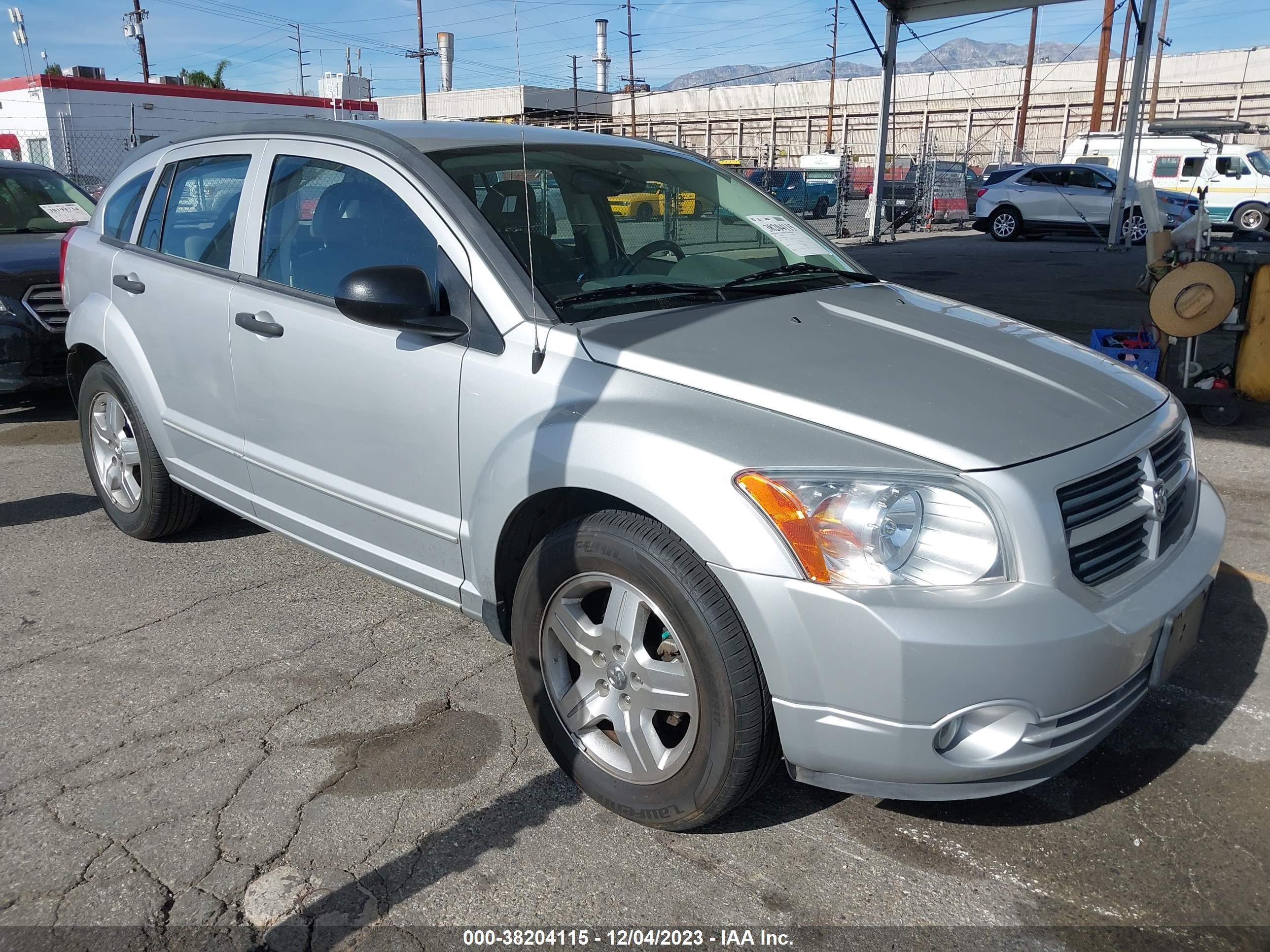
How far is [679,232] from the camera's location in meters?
3.56

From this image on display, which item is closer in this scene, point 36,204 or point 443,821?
point 443,821

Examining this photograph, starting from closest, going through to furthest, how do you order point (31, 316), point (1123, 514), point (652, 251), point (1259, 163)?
point (1123, 514) < point (652, 251) < point (31, 316) < point (1259, 163)

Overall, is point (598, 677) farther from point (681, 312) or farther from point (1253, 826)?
point (1253, 826)

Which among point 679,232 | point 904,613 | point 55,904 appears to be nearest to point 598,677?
point 904,613

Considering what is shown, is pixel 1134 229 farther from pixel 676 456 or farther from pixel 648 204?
pixel 676 456

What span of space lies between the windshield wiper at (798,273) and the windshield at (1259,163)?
23176 millimetres

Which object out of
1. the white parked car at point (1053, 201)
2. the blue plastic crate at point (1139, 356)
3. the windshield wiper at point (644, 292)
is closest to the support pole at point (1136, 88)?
the white parked car at point (1053, 201)

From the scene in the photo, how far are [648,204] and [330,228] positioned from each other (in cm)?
113

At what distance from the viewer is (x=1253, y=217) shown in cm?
2214

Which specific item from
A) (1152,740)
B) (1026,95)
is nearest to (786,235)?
(1152,740)

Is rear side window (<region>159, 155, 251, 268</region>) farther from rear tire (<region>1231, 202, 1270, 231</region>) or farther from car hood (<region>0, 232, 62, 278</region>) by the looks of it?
rear tire (<region>1231, 202, 1270, 231</region>)

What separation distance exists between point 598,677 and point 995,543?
1083 mm

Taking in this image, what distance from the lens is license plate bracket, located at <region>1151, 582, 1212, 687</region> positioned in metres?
2.49

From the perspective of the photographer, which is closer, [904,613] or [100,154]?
[904,613]
